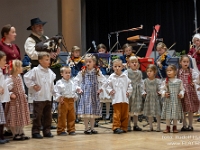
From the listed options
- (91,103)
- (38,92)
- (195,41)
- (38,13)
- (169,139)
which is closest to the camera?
(169,139)

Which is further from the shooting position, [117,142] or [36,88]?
[36,88]

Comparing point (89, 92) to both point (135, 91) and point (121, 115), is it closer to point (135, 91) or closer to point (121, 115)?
point (121, 115)

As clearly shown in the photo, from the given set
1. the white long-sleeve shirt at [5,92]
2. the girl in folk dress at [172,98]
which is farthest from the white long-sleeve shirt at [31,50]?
the girl in folk dress at [172,98]

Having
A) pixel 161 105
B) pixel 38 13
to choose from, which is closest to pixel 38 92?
pixel 161 105

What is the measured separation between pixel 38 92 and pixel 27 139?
664 millimetres

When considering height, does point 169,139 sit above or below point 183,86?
below

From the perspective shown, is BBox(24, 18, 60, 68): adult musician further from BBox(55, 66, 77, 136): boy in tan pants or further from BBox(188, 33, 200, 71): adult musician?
BBox(188, 33, 200, 71): adult musician

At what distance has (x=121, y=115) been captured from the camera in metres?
6.40

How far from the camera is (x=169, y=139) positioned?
17.5 feet

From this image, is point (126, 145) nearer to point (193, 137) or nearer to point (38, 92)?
point (193, 137)

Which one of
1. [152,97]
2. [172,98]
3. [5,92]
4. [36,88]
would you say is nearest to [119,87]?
[152,97]

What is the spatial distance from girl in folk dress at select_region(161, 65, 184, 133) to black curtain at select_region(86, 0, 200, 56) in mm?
8408

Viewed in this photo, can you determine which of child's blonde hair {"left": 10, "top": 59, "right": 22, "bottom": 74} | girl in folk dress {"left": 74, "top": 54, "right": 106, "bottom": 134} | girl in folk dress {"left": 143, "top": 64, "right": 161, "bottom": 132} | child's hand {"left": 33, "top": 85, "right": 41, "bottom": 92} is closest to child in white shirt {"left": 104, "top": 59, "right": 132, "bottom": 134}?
girl in folk dress {"left": 74, "top": 54, "right": 106, "bottom": 134}

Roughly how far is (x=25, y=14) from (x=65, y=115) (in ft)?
22.6
